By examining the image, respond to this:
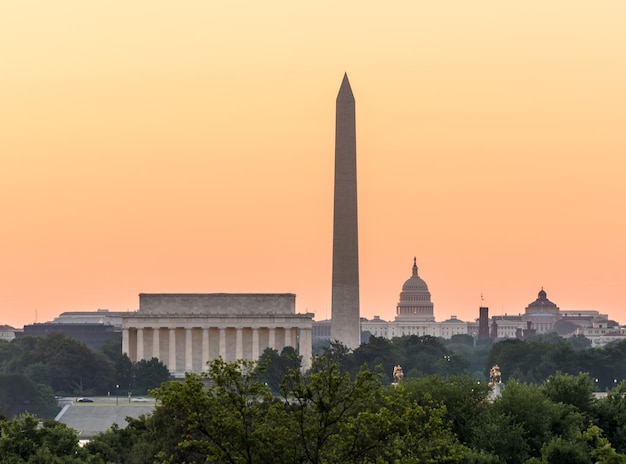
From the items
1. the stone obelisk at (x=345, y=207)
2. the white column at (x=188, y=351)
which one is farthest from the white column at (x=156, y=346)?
the stone obelisk at (x=345, y=207)

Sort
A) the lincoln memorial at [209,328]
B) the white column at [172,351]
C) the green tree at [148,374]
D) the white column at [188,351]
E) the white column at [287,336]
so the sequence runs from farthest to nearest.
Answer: the white column at [287,336]
the lincoln memorial at [209,328]
the white column at [172,351]
the white column at [188,351]
the green tree at [148,374]

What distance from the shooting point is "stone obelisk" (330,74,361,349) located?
523ft

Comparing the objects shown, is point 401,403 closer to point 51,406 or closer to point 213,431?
point 213,431

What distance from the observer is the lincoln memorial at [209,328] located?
182 m

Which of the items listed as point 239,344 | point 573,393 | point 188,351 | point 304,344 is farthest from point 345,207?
point 573,393

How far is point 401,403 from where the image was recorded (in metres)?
52.4

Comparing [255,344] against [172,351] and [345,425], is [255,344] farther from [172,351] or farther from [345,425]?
[345,425]

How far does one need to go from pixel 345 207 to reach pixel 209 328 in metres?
26.0

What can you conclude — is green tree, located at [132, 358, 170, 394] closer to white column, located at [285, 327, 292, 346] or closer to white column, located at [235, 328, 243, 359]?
white column, located at [235, 328, 243, 359]

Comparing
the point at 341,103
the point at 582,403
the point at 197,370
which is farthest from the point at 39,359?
the point at 582,403

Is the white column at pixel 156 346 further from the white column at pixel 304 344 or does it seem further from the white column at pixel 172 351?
the white column at pixel 304 344

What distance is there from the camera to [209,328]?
18225 centimetres

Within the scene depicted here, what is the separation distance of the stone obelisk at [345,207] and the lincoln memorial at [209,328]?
59.3 feet

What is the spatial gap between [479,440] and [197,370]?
112 metres
